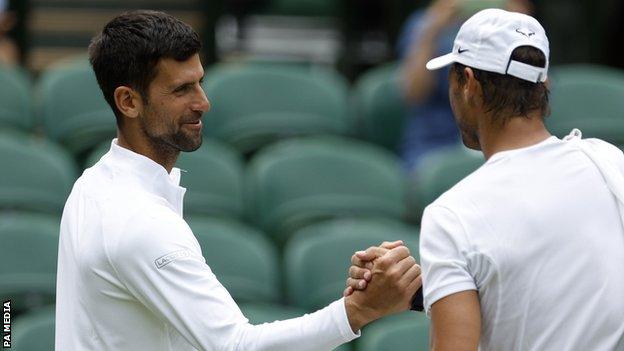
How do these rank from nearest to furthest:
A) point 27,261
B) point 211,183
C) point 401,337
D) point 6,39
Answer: point 401,337 → point 27,261 → point 211,183 → point 6,39

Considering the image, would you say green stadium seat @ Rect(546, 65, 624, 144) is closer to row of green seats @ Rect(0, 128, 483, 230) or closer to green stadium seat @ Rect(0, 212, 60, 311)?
row of green seats @ Rect(0, 128, 483, 230)

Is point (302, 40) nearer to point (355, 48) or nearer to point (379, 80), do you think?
point (355, 48)

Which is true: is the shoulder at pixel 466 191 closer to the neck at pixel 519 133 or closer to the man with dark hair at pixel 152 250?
the neck at pixel 519 133

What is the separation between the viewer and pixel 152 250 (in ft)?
Result: 8.97

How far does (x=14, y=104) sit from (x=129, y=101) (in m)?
4.11

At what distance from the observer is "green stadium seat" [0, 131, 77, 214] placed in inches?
227

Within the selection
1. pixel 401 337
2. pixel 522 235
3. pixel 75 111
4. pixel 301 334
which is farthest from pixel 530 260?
pixel 75 111

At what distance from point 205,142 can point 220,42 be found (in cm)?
282

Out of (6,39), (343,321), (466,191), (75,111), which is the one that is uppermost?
(466,191)

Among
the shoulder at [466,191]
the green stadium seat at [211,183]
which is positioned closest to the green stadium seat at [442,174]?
the green stadium seat at [211,183]

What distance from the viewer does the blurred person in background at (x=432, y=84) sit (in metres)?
6.88

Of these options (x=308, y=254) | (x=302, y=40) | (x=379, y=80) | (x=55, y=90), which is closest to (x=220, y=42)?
(x=302, y=40)

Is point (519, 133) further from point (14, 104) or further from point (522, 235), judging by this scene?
point (14, 104)

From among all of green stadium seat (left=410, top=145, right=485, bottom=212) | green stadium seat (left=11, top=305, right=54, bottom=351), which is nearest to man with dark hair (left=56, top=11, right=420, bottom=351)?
green stadium seat (left=11, top=305, right=54, bottom=351)
